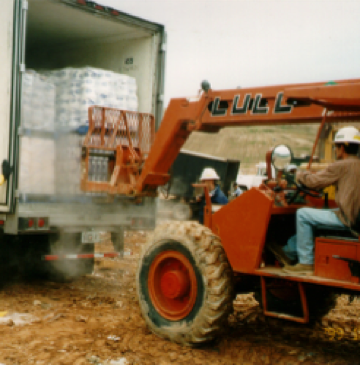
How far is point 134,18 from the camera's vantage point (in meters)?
7.34

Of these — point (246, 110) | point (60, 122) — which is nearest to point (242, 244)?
point (246, 110)

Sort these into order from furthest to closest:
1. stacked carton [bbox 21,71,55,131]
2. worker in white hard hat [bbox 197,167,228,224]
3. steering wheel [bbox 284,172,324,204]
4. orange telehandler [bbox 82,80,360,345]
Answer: worker in white hard hat [bbox 197,167,228,224]
stacked carton [bbox 21,71,55,131]
steering wheel [bbox 284,172,324,204]
orange telehandler [bbox 82,80,360,345]

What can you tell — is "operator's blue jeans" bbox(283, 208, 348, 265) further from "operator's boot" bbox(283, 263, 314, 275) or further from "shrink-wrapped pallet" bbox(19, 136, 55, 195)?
"shrink-wrapped pallet" bbox(19, 136, 55, 195)

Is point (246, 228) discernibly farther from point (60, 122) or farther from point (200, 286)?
point (60, 122)

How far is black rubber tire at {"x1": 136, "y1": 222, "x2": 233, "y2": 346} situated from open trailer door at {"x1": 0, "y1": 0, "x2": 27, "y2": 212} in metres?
2.17

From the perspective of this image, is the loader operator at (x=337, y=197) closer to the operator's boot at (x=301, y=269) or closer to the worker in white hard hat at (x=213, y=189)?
the operator's boot at (x=301, y=269)

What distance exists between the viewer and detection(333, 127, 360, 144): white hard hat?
419cm

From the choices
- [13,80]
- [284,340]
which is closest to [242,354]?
[284,340]

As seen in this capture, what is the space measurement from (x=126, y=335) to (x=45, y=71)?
408 cm

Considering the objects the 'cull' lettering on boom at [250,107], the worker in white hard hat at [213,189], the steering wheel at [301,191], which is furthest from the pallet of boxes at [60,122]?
the steering wheel at [301,191]

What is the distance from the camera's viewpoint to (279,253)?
472 centimetres

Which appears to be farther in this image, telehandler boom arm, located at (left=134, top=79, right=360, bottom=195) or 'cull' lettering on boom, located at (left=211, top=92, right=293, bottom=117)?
'cull' lettering on boom, located at (left=211, top=92, right=293, bottom=117)

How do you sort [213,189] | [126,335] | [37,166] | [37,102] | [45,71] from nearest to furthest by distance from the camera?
[126,335] < [37,166] < [37,102] < [45,71] < [213,189]

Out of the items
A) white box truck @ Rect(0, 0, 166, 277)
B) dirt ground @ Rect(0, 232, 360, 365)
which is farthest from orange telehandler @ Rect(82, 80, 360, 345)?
white box truck @ Rect(0, 0, 166, 277)
